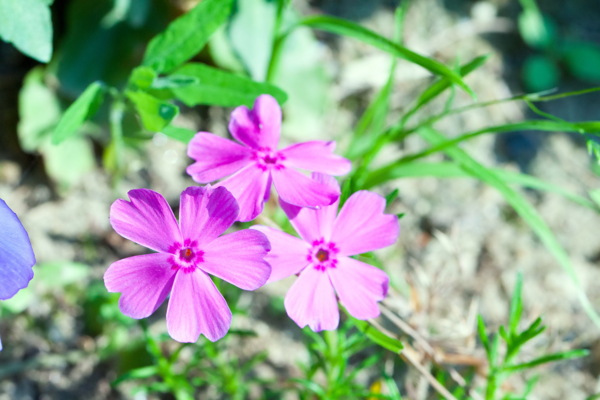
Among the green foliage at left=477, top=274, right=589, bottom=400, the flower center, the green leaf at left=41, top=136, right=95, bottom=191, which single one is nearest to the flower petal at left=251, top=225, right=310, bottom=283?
the flower center

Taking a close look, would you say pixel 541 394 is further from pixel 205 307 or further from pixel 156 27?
pixel 156 27

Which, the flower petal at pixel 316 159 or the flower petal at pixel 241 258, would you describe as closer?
the flower petal at pixel 241 258

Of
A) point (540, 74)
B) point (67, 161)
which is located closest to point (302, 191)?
point (67, 161)

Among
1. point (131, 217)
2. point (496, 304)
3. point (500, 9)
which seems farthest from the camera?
point (500, 9)

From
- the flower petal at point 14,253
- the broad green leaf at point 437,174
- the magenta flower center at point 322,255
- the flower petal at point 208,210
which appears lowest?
the flower petal at point 14,253

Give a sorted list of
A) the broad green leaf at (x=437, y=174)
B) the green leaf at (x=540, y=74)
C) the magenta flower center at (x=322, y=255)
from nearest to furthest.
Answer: the magenta flower center at (x=322, y=255) < the broad green leaf at (x=437, y=174) < the green leaf at (x=540, y=74)

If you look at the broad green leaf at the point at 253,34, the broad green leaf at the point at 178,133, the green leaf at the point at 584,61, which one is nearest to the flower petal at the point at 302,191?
the broad green leaf at the point at 178,133

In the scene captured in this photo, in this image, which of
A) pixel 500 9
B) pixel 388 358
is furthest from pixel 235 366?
pixel 500 9

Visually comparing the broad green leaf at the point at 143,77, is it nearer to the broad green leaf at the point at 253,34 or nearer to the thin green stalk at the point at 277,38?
the thin green stalk at the point at 277,38
